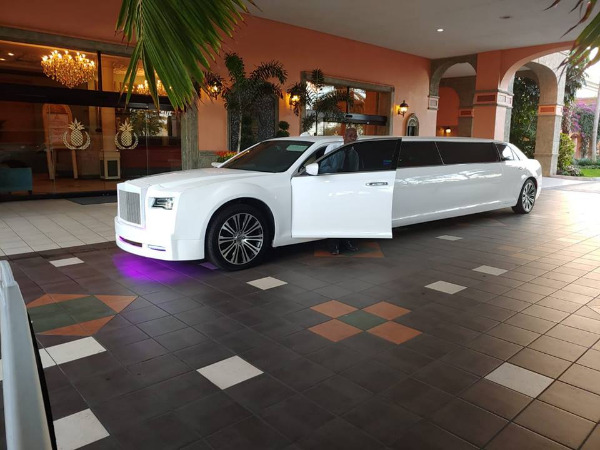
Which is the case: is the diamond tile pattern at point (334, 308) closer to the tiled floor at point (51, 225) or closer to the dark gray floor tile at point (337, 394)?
the dark gray floor tile at point (337, 394)

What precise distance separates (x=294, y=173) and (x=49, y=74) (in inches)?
291

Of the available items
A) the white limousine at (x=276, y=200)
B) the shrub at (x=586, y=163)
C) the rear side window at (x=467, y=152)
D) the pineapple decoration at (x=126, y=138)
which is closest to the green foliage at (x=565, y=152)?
the shrub at (x=586, y=163)

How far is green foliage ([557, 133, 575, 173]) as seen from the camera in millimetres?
20350

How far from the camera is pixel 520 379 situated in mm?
3100

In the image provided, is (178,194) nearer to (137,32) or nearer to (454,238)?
(137,32)

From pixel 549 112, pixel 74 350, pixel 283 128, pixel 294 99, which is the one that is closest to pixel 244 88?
pixel 283 128

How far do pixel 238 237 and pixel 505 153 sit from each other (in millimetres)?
5922

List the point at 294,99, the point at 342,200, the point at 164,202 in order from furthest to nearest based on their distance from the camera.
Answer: the point at 294,99
the point at 342,200
the point at 164,202

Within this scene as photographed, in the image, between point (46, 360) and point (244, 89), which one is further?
point (244, 89)

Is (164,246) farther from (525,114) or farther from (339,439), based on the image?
(525,114)

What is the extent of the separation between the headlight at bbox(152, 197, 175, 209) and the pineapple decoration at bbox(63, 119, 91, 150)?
23.8ft

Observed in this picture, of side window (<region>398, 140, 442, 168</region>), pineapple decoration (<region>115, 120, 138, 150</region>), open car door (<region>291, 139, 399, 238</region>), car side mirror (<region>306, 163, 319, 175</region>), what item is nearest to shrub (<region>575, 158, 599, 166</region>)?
side window (<region>398, 140, 442, 168</region>)

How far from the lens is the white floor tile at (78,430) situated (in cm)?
242

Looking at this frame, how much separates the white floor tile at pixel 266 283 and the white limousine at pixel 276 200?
463 millimetres
